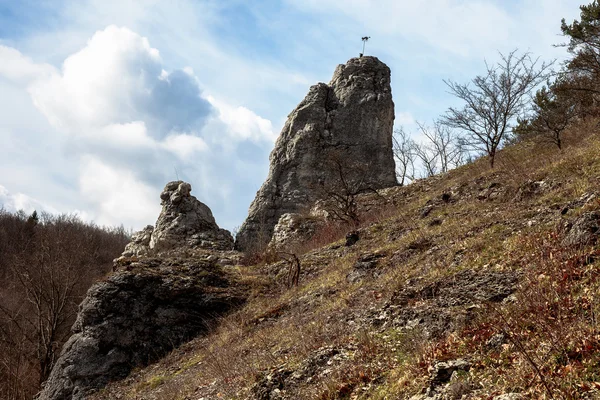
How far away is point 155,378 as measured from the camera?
12.4 meters

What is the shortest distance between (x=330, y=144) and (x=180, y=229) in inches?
442

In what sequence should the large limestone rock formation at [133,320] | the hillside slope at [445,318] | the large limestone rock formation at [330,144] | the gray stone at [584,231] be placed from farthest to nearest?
the large limestone rock formation at [330,144] → the large limestone rock formation at [133,320] → the gray stone at [584,231] → the hillside slope at [445,318]

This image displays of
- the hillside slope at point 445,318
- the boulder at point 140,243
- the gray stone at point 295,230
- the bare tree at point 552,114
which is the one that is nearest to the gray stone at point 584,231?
the hillside slope at point 445,318

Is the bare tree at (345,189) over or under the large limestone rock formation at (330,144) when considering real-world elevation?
under

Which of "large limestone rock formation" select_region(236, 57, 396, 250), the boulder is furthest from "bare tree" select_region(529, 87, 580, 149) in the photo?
the boulder

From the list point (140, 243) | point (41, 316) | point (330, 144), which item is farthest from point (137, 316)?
point (330, 144)

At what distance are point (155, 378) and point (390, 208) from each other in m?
12.7

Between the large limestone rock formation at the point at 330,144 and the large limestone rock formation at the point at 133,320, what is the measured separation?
11004mm

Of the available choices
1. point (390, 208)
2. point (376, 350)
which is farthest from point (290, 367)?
point (390, 208)

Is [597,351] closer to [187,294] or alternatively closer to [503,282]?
[503,282]

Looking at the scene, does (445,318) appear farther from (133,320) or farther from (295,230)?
(295,230)

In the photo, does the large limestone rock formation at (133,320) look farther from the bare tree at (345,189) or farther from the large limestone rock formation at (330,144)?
the large limestone rock formation at (330,144)

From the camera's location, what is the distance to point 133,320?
50.5 ft

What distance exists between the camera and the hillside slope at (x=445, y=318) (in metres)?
4.80
